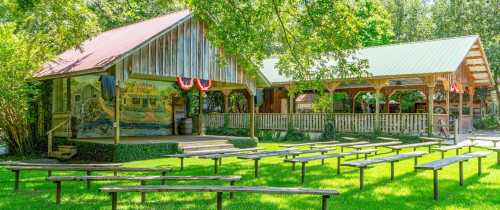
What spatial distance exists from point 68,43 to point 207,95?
1662 centimetres

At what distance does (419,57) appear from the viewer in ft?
65.6

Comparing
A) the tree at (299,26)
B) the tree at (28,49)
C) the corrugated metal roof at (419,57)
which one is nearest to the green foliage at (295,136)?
the corrugated metal roof at (419,57)

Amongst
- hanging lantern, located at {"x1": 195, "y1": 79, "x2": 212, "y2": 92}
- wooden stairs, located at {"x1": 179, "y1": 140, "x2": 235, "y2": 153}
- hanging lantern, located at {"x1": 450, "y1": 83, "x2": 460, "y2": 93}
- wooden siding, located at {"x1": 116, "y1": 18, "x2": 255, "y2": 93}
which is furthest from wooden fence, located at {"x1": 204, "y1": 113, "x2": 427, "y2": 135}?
hanging lantern, located at {"x1": 195, "y1": 79, "x2": 212, "y2": 92}

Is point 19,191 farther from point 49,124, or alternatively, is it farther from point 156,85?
point 156,85

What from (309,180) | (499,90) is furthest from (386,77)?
(499,90)

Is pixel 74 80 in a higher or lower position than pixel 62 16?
lower

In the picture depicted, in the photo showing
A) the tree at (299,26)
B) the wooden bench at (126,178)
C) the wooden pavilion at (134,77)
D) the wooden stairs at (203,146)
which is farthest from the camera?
the wooden stairs at (203,146)

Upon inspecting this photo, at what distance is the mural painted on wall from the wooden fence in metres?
5.77

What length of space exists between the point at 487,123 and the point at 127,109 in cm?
2384

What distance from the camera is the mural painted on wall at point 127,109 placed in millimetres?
15328

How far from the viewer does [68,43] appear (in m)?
12.7

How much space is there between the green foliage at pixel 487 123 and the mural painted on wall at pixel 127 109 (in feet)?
70.3

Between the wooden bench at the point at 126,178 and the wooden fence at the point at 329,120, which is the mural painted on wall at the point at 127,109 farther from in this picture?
the wooden bench at the point at 126,178

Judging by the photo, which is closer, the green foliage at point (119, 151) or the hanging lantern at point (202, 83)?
the green foliage at point (119, 151)
